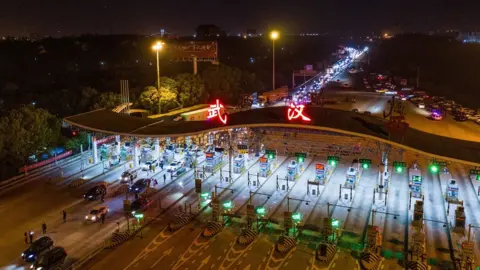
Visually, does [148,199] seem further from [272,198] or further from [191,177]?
[272,198]

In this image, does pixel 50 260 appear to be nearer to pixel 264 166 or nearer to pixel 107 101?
pixel 264 166

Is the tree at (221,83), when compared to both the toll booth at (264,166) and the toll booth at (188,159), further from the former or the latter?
the toll booth at (264,166)

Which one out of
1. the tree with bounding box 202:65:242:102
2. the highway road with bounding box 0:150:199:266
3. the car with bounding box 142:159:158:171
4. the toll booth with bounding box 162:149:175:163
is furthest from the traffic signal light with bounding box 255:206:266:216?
the tree with bounding box 202:65:242:102

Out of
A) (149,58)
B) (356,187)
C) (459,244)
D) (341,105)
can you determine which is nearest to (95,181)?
(356,187)

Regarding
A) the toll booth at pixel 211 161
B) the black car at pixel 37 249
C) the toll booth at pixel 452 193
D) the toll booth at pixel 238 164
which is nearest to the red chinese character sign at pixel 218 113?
the toll booth at pixel 211 161

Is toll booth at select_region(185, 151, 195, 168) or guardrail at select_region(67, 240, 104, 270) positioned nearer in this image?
guardrail at select_region(67, 240, 104, 270)

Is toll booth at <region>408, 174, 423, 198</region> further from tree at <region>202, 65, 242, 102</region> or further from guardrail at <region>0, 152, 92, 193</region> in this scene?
tree at <region>202, 65, 242, 102</region>
